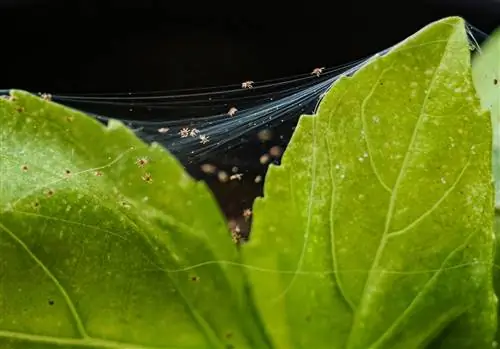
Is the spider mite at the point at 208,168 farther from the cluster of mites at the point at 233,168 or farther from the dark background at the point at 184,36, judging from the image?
the dark background at the point at 184,36

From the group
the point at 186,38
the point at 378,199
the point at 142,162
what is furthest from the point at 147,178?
the point at 186,38

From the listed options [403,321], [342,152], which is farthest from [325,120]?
[403,321]

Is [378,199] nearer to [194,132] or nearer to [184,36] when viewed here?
[194,132]

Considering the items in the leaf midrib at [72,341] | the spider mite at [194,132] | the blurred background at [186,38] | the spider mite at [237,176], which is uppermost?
the blurred background at [186,38]

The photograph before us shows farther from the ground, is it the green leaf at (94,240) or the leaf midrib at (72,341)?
the green leaf at (94,240)

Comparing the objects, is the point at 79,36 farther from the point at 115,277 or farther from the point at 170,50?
the point at 115,277

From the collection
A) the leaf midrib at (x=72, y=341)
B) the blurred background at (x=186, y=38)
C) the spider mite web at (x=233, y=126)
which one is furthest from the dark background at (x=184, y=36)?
the leaf midrib at (x=72, y=341)
